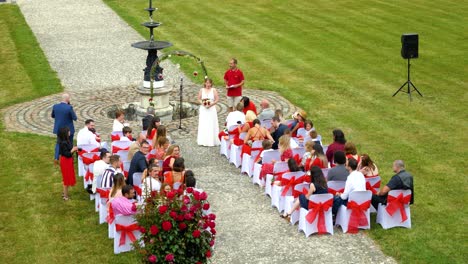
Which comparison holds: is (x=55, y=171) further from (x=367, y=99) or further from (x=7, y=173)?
(x=367, y=99)

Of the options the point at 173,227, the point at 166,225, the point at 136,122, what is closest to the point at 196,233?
the point at 173,227

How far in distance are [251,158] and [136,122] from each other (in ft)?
19.9

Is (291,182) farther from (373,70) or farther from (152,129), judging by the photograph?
(373,70)

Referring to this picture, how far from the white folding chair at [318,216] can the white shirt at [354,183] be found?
43 cm

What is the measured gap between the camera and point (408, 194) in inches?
620

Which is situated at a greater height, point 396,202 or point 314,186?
point 314,186

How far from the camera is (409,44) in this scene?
25.3 metres

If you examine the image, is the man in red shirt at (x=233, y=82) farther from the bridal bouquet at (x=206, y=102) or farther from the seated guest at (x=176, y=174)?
the seated guest at (x=176, y=174)

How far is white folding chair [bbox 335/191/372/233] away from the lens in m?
15.5

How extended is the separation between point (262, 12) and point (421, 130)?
18.6 m

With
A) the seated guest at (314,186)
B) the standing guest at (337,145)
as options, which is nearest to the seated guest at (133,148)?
the seated guest at (314,186)

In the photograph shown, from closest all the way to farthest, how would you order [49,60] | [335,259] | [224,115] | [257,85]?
[335,259] < [224,115] < [257,85] < [49,60]

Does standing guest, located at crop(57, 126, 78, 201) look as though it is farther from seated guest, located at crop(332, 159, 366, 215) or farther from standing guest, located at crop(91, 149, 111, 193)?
seated guest, located at crop(332, 159, 366, 215)

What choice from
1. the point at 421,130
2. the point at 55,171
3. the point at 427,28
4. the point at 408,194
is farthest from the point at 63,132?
the point at 427,28
